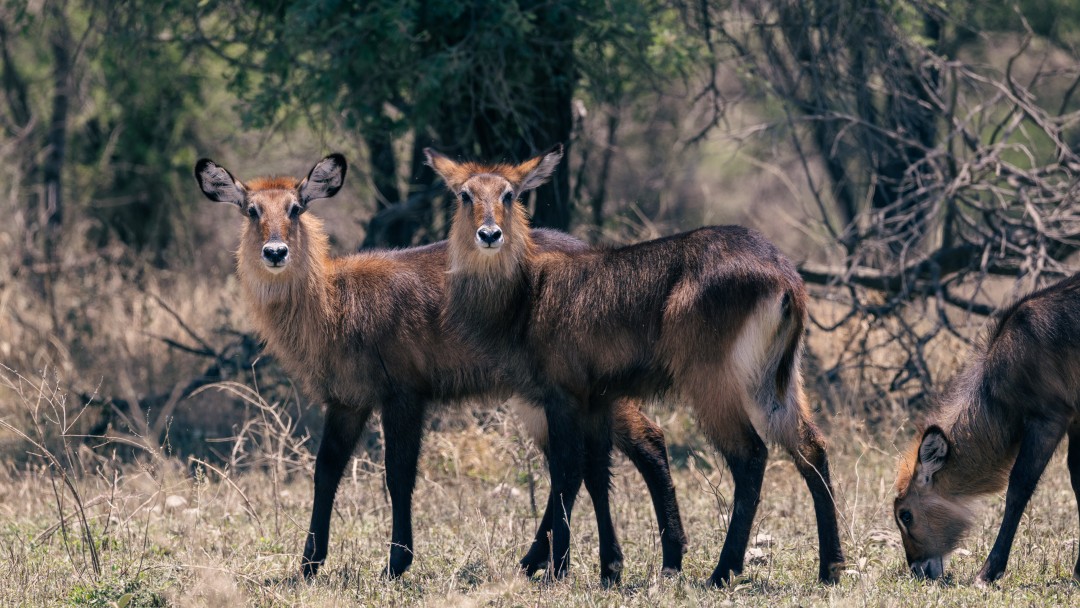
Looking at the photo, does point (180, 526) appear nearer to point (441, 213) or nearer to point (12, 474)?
point (12, 474)

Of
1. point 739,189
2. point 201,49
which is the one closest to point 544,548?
point 201,49

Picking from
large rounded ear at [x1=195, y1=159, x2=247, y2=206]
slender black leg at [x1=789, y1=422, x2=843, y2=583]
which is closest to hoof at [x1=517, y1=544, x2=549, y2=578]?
slender black leg at [x1=789, y1=422, x2=843, y2=583]

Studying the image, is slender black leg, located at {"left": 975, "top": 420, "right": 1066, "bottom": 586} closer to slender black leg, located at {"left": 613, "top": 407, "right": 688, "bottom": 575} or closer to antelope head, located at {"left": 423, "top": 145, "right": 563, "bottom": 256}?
slender black leg, located at {"left": 613, "top": 407, "right": 688, "bottom": 575}

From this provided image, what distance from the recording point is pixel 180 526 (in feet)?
22.6

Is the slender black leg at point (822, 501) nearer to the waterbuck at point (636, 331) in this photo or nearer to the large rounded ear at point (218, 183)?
the waterbuck at point (636, 331)

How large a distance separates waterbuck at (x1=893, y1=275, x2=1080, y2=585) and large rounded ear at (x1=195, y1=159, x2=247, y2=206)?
143 inches

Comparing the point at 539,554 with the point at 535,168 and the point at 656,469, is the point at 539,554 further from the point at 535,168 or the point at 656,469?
the point at 535,168

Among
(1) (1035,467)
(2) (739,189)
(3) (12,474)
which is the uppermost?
(2) (739,189)

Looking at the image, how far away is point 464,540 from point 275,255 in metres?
1.82

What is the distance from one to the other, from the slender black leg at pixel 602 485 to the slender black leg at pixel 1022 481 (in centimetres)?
164

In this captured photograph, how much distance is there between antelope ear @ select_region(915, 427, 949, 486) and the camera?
19.6 feet

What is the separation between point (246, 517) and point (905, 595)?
3.74 meters

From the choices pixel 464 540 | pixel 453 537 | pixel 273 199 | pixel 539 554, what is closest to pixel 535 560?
pixel 539 554

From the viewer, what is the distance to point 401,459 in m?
6.17
